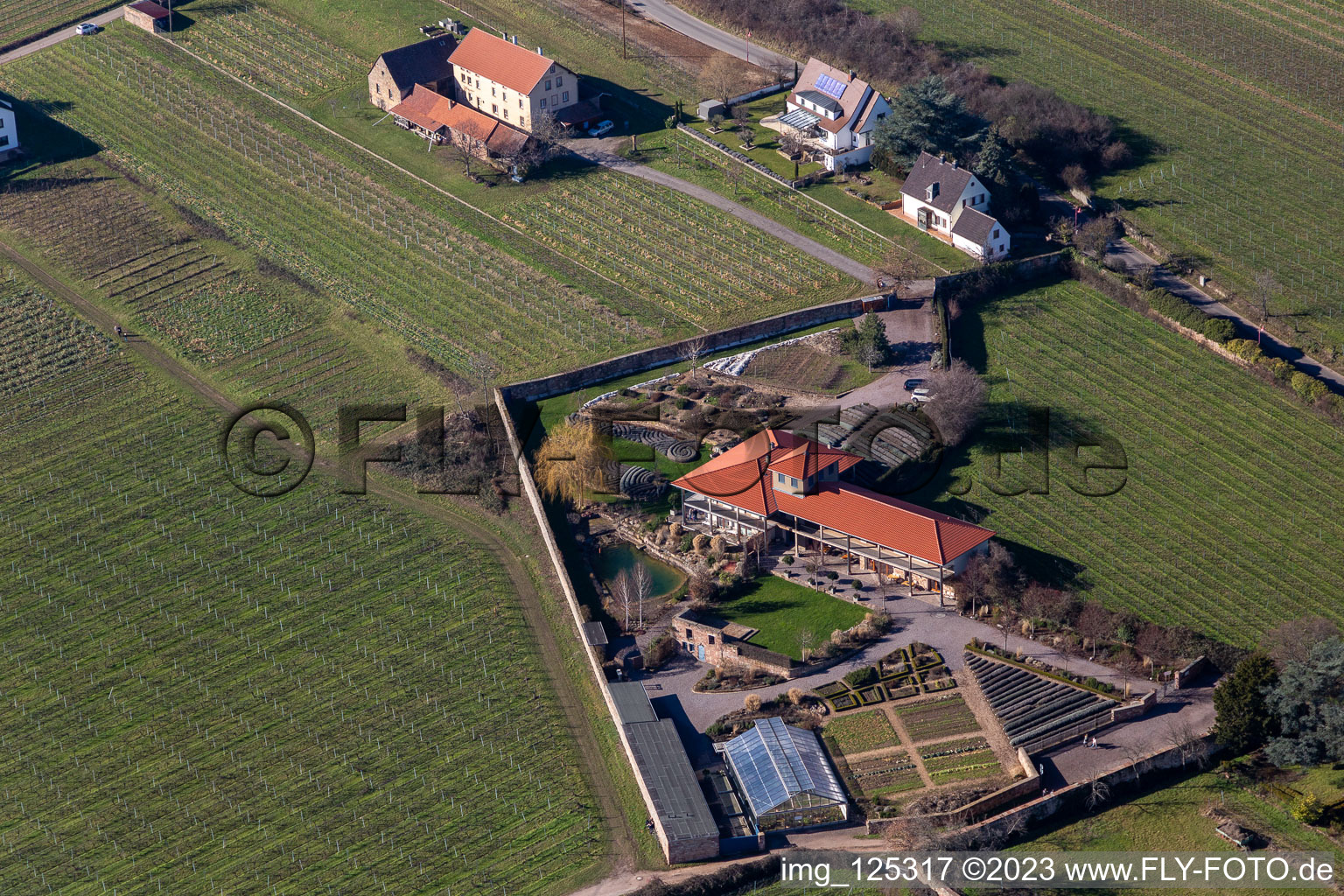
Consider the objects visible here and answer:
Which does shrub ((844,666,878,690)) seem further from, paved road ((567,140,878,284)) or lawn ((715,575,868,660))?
paved road ((567,140,878,284))

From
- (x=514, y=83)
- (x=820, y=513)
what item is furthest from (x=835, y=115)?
(x=820, y=513)

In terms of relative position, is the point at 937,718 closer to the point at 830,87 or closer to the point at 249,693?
the point at 249,693

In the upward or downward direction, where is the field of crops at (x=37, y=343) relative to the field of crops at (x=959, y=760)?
downward

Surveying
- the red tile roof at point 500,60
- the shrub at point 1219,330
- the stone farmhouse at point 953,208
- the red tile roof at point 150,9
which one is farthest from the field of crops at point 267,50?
the shrub at point 1219,330

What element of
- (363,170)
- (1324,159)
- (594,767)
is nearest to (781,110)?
(363,170)

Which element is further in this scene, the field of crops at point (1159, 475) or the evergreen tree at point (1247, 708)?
the field of crops at point (1159, 475)

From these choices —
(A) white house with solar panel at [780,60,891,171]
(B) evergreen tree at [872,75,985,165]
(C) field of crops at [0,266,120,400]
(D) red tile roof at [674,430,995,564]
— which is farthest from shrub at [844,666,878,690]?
(C) field of crops at [0,266,120,400]

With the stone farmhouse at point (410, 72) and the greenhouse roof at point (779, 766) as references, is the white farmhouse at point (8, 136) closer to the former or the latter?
the stone farmhouse at point (410, 72)
